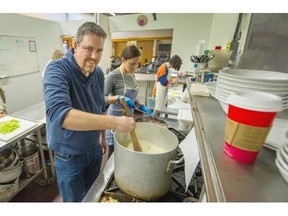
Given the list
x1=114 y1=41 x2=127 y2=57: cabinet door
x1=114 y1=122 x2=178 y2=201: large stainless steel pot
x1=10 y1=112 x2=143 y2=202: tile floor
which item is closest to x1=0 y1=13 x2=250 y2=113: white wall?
x1=114 y1=41 x2=127 y2=57: cabinet door

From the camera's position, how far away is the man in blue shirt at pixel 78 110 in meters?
0.71

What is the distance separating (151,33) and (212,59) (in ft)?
14.4

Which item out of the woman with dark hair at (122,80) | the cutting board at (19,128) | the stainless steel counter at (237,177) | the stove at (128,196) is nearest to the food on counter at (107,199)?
the stove at (128,196)

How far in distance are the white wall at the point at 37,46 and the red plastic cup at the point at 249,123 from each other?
14.3ft

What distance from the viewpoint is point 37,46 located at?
4199 millimetres

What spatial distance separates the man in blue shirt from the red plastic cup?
1.45 feet

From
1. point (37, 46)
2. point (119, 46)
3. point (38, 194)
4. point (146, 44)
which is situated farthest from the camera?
point (119, 46)

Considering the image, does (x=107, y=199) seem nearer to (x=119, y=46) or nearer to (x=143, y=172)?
(x=143, y=172)

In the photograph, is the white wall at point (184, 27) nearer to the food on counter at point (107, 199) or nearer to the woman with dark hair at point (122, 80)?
the woman with dark hair at point (122, 80)

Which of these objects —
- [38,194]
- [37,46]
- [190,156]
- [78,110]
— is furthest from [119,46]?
[190,156]

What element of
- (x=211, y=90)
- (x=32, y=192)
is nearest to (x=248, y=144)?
(x=211, y=90)

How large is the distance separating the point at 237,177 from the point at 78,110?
0.65m

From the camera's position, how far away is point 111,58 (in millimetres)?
5535
